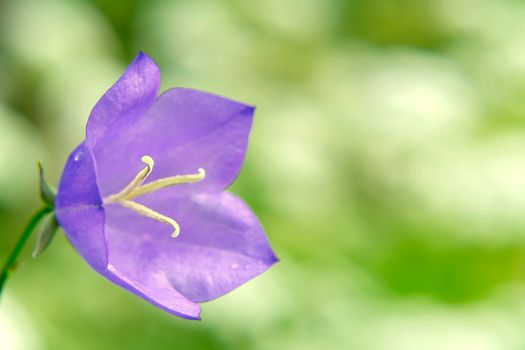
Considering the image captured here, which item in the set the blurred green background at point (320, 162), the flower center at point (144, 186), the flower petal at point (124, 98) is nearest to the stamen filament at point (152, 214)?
the flower center at point (144, 186)

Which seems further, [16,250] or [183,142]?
[183,142]

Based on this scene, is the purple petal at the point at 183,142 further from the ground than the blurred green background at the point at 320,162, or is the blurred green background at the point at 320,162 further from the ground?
the blurred green background at the point at 320,162

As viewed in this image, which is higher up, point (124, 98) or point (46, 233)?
point (124, 98)

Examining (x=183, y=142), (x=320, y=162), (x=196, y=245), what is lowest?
(x=196, y=245)

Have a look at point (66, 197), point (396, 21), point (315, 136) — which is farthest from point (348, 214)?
point (66, 197)

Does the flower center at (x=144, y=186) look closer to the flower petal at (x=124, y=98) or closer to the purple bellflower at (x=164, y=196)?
the purple bellflower at (x=164, y=196)

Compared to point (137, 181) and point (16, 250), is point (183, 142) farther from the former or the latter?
point (16, 250)

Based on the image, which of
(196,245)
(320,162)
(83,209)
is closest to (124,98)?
(83,209)
